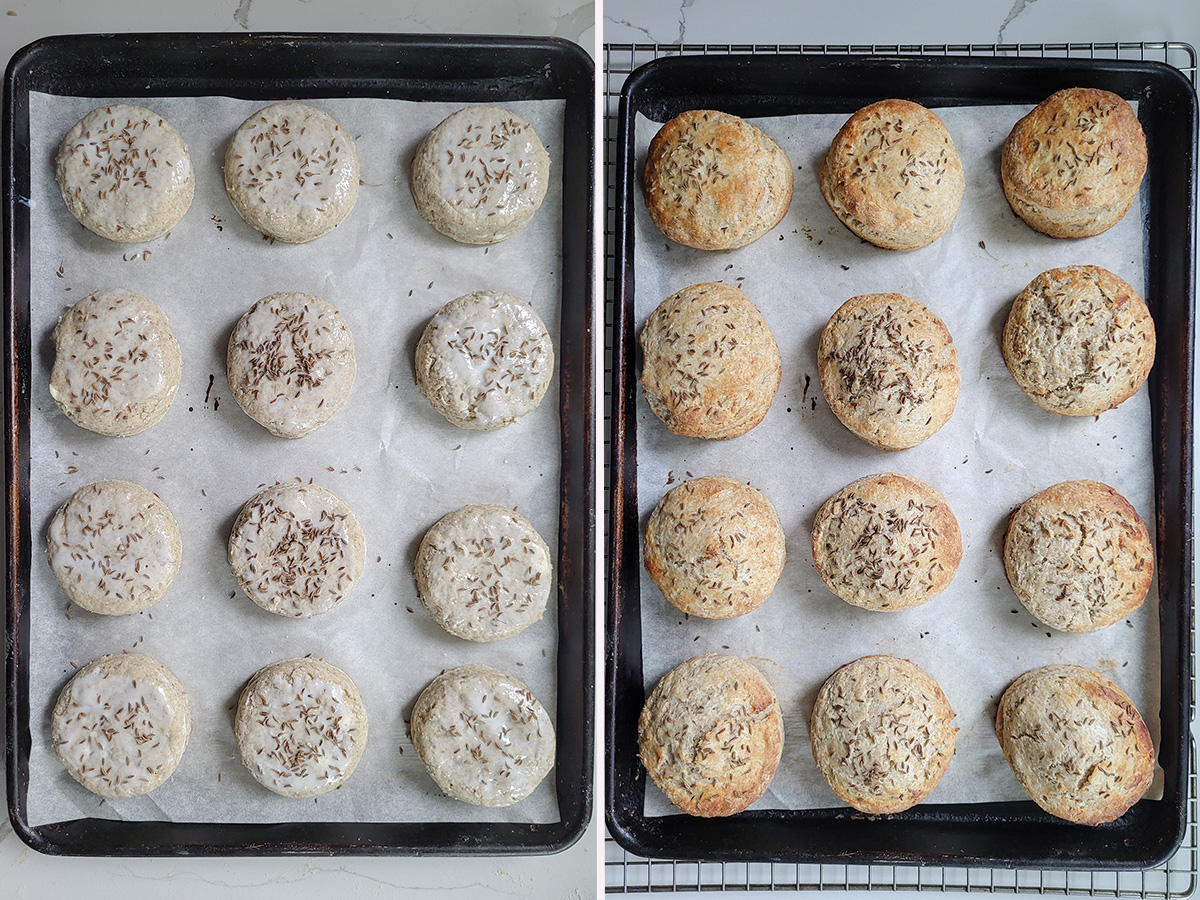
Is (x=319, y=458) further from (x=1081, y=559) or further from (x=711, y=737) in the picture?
(x=1081, y=559)

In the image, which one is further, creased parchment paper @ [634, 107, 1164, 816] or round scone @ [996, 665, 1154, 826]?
creased parchment paper @ [634, 107, 1164, 816]

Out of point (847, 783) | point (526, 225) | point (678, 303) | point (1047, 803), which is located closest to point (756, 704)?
point (847, 783)

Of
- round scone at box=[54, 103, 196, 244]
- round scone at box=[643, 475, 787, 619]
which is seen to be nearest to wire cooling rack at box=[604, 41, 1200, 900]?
round scone at box=[643, 475, 787, 619]

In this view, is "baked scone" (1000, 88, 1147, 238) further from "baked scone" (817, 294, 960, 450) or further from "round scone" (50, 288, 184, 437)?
"round scone" (50, 288, 184, 437)

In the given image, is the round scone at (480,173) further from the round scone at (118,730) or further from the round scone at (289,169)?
the round scone at (118,730)

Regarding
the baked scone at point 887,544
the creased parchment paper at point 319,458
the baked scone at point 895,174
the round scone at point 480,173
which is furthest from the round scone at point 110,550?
the baked scone at point 895,174

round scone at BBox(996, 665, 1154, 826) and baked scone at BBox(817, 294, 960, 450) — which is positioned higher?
baked scone at BBox(817, 294, 960, 450)

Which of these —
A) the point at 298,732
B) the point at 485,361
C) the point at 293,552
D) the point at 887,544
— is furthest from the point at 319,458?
the point at 887,544

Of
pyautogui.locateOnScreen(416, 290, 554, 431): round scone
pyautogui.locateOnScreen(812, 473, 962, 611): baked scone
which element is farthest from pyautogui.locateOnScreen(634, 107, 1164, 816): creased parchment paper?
pyautogui.locateOnScreen(416, 290, 554, 431): round scone
